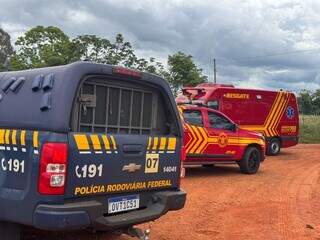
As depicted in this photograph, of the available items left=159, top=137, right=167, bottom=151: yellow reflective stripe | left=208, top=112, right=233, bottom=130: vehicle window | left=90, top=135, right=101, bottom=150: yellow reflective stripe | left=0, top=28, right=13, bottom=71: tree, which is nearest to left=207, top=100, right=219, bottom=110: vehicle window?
left=208, top=112, right=233, bottom=130: vehicle window

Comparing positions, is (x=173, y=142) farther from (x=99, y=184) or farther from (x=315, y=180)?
(x=315, y=180)

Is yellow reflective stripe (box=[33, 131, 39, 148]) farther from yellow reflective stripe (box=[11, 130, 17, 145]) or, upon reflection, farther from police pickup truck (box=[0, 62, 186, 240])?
yellow reflective stripe (box=[11, 130, 17, 145])

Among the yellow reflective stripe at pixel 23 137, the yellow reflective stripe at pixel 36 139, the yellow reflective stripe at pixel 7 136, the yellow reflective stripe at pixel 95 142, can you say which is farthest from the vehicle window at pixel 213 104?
the yellow reflective stripe at pixel 36 139

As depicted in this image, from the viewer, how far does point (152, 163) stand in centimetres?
630

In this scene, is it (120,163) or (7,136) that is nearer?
(7,136)

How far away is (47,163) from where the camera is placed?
5.20 meters

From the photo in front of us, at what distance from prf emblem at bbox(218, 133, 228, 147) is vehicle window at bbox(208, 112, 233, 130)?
0.22 metres

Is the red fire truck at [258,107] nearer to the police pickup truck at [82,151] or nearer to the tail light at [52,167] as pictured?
the police pickup truck at [82,151]

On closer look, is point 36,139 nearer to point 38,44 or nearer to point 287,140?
point 287,140

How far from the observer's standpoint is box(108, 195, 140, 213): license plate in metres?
5.86

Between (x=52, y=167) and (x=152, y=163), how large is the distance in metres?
1.41

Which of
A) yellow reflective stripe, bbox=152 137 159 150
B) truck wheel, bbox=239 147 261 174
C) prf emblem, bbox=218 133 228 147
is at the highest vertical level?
prf emblem, bbox=218 133 228 147

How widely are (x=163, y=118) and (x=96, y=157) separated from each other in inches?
56.6

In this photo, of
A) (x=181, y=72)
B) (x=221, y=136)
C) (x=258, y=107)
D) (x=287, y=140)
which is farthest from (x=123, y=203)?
(x=181, y=72)
